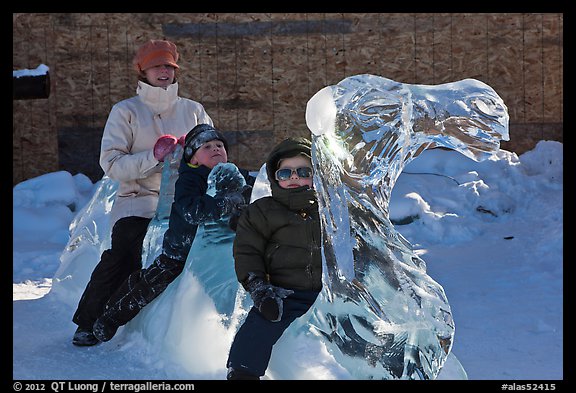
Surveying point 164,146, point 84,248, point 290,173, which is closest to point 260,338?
point 290,173

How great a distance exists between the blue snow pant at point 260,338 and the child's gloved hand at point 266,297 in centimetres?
4

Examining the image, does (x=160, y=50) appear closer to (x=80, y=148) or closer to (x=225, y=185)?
(x=225, y=185)

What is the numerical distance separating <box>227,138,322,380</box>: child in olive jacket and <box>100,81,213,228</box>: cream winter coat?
1.46 m

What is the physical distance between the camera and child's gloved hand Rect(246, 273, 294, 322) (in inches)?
129

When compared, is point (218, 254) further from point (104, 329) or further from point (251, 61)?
point (251, 61)

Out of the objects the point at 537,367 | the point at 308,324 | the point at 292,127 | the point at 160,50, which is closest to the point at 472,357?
the point at 537,367

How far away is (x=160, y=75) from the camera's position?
15.9 ft

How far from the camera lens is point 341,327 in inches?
126

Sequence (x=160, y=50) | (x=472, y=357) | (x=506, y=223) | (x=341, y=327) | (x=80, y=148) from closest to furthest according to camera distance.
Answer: (x=341, y=327), (x=472, y=357), (x=160, y=50), (x=506, y=223), (x=80, y=148)

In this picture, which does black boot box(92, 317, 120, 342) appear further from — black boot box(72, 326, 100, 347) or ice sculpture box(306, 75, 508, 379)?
ice sculpture box(306, 75, 508, 379)

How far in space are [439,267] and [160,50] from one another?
281 cm

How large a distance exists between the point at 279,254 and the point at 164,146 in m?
1.39

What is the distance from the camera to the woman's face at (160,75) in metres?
4.82

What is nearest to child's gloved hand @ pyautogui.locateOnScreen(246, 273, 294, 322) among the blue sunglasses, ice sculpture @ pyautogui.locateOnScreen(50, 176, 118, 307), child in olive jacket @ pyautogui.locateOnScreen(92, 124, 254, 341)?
the blue sunglasses
